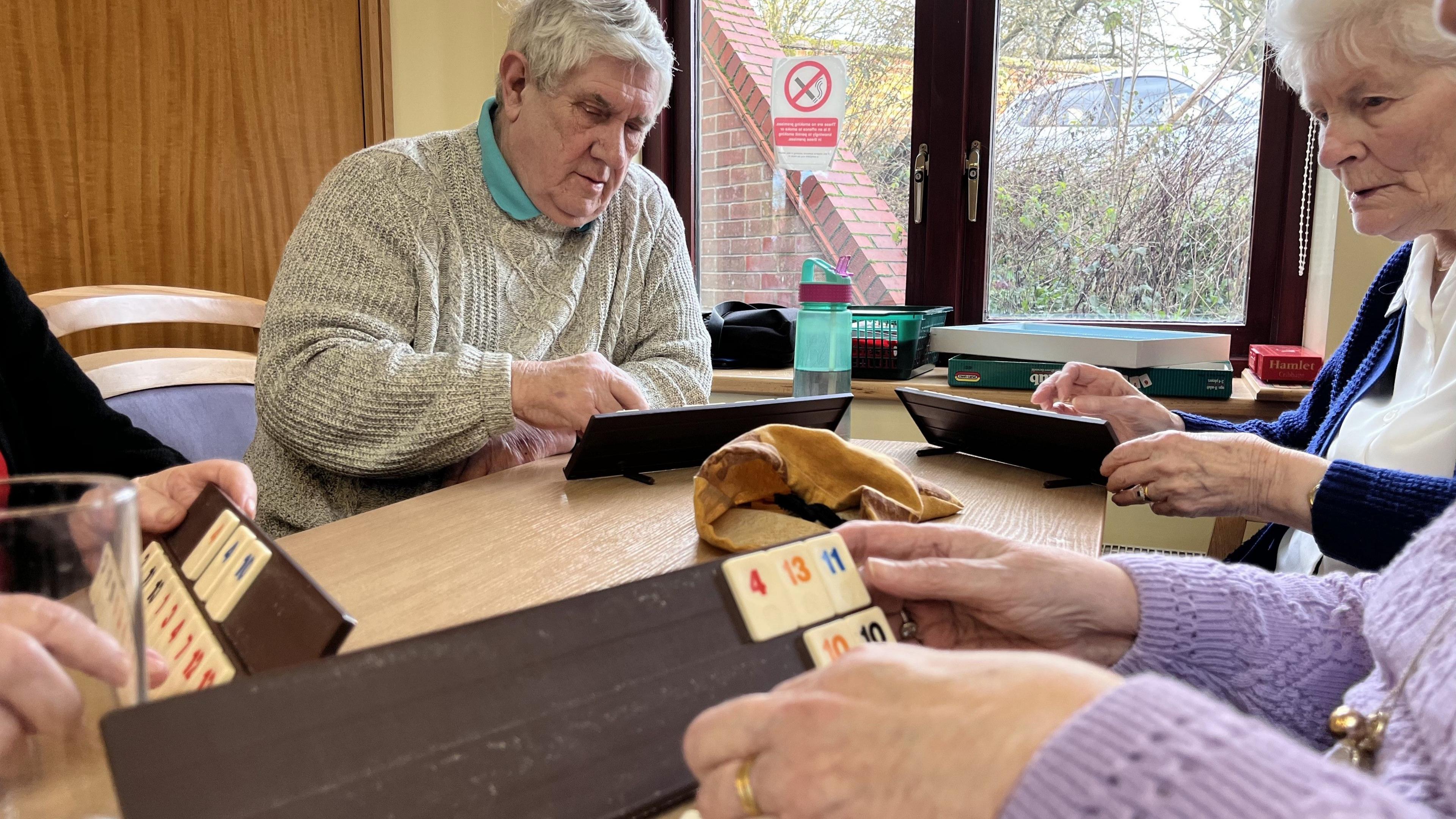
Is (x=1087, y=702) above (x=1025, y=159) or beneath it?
beneath

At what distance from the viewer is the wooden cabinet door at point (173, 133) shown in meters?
1.85

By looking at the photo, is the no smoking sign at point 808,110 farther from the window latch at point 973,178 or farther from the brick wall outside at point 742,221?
the window latch at point 973,178

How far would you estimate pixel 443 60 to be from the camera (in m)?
2.64

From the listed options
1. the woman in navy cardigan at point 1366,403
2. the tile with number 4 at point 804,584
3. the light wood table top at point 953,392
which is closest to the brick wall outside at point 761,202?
the light wood table top at point 953,392

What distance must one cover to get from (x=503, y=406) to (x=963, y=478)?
1.90 feet

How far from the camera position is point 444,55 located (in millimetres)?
2641

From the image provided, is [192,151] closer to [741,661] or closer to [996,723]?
[741,661]

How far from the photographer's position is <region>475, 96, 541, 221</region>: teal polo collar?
1473 millimetres

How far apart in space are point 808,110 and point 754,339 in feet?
2.36

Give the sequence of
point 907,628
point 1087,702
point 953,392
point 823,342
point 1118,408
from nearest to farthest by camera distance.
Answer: point 1087,702 → point 907,628 → point 823,342 → point 1118,408 → point 953,392

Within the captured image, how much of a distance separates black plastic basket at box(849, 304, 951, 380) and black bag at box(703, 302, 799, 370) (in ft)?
0.90

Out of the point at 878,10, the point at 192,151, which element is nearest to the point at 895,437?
the point at 878,10

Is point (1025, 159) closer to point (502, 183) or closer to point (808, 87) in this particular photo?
point (808, 87)

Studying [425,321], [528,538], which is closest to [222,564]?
[528,538]
